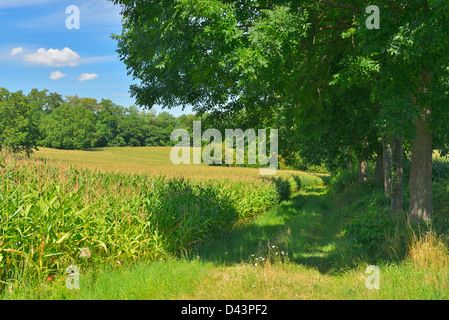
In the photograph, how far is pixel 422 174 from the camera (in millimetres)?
7898

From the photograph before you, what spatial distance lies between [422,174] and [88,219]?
8291 millimetres

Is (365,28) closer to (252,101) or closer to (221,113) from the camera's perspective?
(252,101)

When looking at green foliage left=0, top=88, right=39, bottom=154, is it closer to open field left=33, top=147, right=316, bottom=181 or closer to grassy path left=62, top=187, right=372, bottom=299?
open field left=33, top=147, right=316, bottom=181

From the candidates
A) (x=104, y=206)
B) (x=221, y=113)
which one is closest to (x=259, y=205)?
(x=221, y=113)

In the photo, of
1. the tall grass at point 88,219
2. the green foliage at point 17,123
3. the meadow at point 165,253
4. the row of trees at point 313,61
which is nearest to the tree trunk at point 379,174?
the row of trees at point 313,61

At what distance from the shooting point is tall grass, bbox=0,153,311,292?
481cm

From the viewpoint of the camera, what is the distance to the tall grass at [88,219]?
4809 millimetres

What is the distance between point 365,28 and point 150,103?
8.88m

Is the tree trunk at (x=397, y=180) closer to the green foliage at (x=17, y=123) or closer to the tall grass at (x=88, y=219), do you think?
the tall grass at (x=88, y=219)

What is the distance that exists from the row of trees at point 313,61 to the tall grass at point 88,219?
3698mm

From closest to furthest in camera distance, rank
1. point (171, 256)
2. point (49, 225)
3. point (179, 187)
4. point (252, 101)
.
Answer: point (49, 225), point (171, 256), point (179, 187), point (252, 101)

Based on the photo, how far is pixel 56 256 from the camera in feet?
17.0

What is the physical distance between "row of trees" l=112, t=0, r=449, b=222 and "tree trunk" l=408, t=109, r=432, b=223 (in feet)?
0.08
